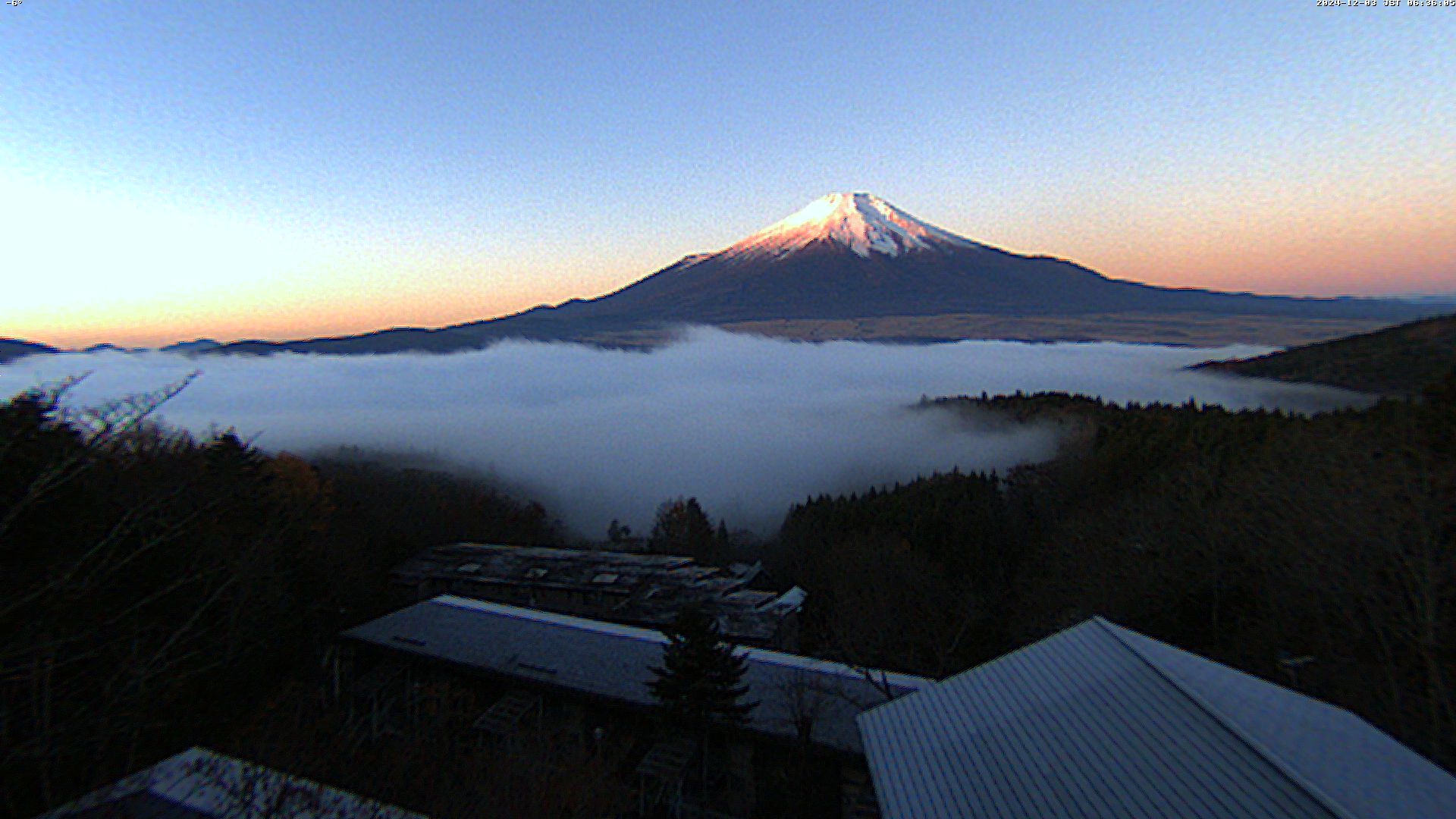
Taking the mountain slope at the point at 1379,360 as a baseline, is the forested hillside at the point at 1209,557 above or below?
below

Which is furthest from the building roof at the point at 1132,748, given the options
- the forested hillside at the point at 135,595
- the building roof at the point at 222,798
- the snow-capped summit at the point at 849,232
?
the snow-capped summit at the point at 849,232

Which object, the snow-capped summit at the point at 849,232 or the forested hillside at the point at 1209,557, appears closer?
the forested hillside at the point at 1209,557

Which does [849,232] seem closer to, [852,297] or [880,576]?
[852,297]

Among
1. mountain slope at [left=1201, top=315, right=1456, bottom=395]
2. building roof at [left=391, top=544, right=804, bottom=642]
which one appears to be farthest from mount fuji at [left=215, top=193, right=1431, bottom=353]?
building roof at [left=391, top=544, right=804, bottom=642]

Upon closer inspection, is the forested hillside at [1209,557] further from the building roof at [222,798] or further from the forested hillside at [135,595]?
the forested hillside at [135,595]

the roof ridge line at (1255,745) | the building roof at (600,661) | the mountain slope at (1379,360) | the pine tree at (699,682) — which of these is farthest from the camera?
the mountain slope at (1379,360)

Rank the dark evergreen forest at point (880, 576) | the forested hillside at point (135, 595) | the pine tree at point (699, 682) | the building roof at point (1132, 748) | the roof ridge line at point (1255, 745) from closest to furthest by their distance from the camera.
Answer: the forested hillside at point (135, 595)
the dark evergreen forest at point (880, 576)
the roof ridge line at point (1255, 745)
the building roof at point (1132, 748)
the pine tree at point (699, 682)
